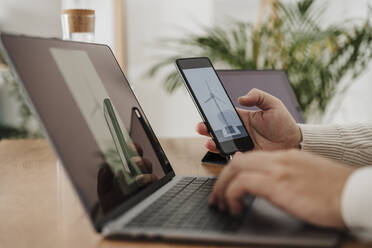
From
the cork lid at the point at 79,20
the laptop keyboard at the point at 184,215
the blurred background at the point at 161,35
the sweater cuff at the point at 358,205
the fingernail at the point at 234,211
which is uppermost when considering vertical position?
the cork lid at the point at 79,20

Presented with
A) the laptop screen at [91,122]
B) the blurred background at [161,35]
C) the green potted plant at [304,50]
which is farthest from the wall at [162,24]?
the laptop screen at [91,122]

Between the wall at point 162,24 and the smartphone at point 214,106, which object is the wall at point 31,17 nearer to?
the wall at point 162,24

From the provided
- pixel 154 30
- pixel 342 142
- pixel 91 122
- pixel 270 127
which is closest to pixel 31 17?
pixel 154 30

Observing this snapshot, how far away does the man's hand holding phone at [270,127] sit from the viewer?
40.2 inches

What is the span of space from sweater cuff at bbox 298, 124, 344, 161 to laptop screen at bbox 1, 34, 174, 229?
38cm

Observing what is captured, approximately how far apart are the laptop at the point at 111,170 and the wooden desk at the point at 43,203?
0.03 metres

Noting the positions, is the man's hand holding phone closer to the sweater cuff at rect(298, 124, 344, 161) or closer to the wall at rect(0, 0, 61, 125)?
the sweater cuff at rect(298, 124, 344, 161)

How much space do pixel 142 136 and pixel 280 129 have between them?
40 cm

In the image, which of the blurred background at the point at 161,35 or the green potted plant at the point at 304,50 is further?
the blurred background at the point at 161,35

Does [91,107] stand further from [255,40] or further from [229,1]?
[229,1]

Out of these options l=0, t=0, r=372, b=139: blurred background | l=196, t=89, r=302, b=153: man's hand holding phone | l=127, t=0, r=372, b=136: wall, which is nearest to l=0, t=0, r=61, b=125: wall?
l=0, t=0, r=372, b=139: blurred background

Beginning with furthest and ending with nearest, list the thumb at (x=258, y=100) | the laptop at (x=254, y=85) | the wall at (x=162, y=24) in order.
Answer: the wall at (x=162, y=24), the laptop at (x=254, y=85), the thumb at (x=258, y=100)

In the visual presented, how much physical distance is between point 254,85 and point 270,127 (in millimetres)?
199

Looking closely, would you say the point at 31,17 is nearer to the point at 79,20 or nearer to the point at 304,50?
the point at 304,50
